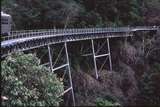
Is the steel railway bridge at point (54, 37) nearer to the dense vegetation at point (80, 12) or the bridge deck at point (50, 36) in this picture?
the bridge deck at point (50, 36)

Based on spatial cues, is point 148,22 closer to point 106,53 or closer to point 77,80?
point 106,53

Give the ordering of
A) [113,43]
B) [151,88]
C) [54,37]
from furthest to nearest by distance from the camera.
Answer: [113,43], [151,88], [54,37]

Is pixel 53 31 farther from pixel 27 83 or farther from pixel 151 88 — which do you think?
pixel 151 88

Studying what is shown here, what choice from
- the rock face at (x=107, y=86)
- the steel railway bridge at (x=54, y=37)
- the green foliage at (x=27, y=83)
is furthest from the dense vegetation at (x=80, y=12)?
the green foliage at (x=27, y=83)

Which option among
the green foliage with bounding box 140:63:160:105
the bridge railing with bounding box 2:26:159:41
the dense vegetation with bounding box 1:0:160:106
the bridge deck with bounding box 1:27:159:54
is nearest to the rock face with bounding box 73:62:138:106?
the dense vegetation with bounding box 1:0:160:106

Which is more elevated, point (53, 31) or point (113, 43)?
point (53, 31)

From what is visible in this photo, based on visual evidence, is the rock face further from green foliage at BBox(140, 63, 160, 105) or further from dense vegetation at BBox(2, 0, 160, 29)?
dense vegetation at BBox(2, 0, 160, 29)

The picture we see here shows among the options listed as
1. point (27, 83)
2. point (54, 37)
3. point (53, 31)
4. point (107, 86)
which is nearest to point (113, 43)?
point (107, 86)
